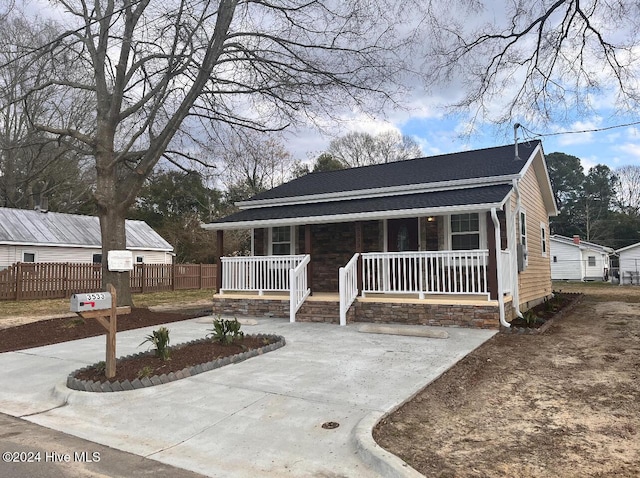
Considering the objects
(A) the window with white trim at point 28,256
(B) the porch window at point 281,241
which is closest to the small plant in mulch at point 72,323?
(B) the porch window at point 281,241

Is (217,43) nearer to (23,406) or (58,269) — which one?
(23,406)

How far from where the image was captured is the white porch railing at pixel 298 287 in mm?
10305

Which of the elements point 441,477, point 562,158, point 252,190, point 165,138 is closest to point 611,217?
point 562,158

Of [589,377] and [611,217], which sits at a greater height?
[611,217]

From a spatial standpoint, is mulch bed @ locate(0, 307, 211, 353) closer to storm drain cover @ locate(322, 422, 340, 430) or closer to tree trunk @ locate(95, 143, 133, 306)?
tree trunk @ locate(95, 143, 133, 306)

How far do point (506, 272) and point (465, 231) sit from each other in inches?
55.7

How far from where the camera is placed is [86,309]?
4.82 metres

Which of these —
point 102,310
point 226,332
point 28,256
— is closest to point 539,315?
point 226,332

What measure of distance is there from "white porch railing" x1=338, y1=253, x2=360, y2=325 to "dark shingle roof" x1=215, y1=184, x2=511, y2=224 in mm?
1317

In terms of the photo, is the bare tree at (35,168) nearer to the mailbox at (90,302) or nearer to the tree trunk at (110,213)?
the tree trunk at (110,213)

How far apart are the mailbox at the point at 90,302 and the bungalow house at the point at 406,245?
17.5 ft

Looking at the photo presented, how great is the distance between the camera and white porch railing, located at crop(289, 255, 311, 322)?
33.8 ft

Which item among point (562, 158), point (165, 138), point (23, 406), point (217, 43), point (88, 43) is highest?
point (562, 158)

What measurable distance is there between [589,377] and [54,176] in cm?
3376
